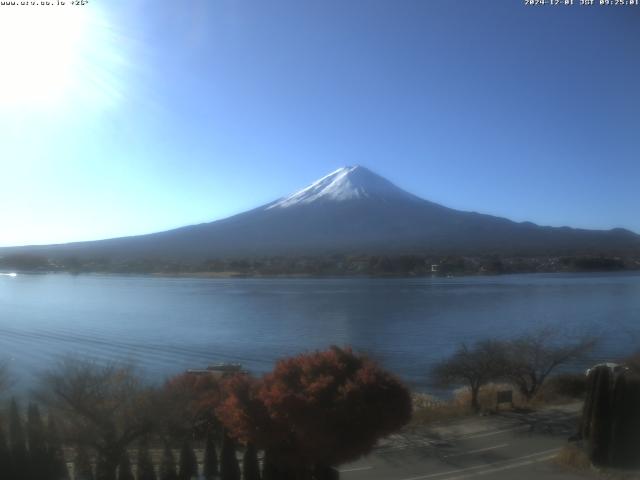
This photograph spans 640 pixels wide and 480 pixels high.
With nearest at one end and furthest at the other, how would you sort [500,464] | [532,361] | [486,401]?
[500,464]
[486,401]
[532,361]

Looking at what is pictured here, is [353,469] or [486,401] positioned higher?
[353,469]

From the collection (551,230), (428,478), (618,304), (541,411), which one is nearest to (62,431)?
(428,478)

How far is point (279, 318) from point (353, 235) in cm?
2871

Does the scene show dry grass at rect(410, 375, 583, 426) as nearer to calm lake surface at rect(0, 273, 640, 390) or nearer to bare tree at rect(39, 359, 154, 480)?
calm lake surface at rect(0, 273, 640, 390)

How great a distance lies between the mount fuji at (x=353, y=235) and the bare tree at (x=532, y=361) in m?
25.1

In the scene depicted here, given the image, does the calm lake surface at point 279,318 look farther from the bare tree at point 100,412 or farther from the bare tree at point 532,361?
the bare tree at point 100,412

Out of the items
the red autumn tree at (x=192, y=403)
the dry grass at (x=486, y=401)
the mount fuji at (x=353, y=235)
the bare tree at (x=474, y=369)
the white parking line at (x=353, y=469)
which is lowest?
the dry grass at (x=486, y=401)

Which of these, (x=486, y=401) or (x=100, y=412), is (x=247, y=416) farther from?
(x=486, y=401)

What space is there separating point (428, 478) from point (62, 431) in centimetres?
296

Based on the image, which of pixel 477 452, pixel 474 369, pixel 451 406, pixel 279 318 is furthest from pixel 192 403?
pixel 279 318

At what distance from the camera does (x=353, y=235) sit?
45656mm

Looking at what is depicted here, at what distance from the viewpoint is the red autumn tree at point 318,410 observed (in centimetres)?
474

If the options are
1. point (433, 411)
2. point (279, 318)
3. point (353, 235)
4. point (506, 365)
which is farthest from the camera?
point (353, 235)

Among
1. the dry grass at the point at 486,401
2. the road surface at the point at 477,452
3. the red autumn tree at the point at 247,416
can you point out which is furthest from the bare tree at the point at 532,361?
the red autumn tree at the point at 247,416
